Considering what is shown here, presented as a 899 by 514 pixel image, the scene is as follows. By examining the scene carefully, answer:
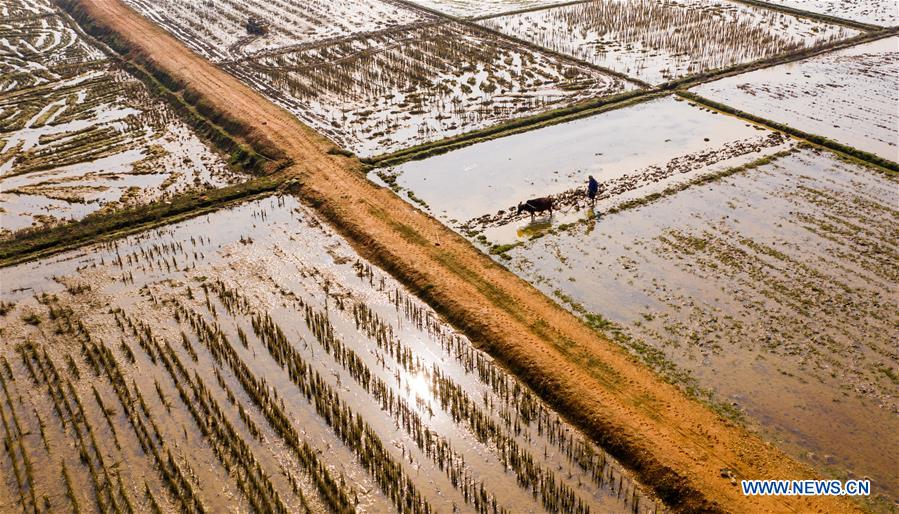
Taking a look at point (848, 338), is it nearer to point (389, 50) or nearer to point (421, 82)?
point (421, 82)

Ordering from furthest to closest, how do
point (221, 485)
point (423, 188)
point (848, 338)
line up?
point (423, 188) → point (848, 338) → point (221, 485)

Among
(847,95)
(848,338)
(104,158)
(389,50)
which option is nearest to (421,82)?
(389,50)

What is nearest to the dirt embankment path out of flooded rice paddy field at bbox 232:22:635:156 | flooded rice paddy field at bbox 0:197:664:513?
flooded rice paddy field at bbox 0:197:664:513

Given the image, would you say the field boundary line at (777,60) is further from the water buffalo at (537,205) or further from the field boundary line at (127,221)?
the field boundary line at (127,221)

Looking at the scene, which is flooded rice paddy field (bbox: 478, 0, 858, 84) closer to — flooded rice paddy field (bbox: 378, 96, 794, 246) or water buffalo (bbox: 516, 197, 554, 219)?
flooded rice paddy field (bbox: 378, 96, 794, 246)

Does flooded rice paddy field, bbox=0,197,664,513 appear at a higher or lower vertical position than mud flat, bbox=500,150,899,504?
lower

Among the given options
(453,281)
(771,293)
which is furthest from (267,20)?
(771,293)

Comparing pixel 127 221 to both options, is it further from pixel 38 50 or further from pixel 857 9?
pixel 857 9
